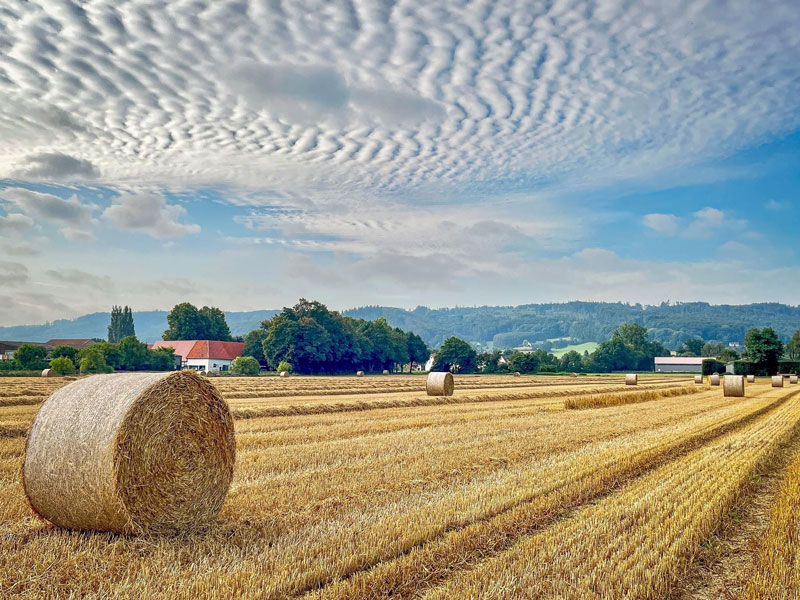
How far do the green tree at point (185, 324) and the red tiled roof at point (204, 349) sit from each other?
5.40 m

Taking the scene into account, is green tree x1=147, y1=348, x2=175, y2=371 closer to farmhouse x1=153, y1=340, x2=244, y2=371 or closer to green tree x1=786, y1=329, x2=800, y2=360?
farmhouse x1=153, y1=340, x2=244, y2=371

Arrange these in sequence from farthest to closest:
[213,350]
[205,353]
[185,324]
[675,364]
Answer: [675,364] < [185,324] < [213,350] < [205,353]

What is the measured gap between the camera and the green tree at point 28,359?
5706 centimetres

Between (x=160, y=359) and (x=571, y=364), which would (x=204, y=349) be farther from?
(x=571, y=364)

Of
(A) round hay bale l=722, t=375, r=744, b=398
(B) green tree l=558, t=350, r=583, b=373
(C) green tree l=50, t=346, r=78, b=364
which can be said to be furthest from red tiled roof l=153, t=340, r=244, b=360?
(A) round hay bale l=722, t=375, r=744, b=398

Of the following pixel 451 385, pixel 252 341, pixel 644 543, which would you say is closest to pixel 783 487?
pixel 644 543

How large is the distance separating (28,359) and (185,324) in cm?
5588

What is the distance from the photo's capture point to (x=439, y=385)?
3441 centimetres

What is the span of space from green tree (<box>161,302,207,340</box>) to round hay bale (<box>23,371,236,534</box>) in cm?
11006

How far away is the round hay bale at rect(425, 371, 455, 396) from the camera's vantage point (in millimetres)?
34406

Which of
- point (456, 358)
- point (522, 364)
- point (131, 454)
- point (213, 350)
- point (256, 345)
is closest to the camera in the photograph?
point (131, 454)

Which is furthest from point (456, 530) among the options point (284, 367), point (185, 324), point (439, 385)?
point (185, 324)

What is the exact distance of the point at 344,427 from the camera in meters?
16.8

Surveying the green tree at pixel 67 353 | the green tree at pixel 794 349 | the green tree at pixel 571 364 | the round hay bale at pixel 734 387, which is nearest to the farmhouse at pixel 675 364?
the green tree at pixel 794 349
